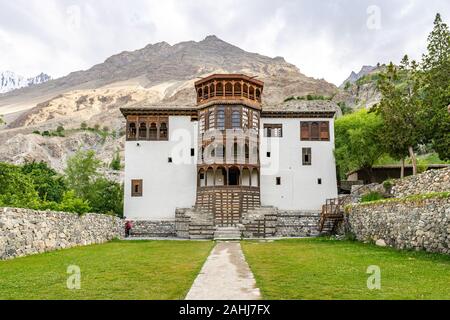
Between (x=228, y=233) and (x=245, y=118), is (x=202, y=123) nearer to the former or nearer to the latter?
(x=245, y=118)

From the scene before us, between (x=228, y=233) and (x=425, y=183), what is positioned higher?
(x=425, y=183)

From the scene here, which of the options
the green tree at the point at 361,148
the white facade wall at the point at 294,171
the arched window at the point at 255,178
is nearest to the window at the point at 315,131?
the white facade wall at the point at 294,171

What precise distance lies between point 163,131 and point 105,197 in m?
9.12

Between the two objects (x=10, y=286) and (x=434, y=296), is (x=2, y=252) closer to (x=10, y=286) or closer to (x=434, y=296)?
(x=10, y=286)

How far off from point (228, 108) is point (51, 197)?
18458 mm

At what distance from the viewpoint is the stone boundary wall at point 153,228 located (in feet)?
117

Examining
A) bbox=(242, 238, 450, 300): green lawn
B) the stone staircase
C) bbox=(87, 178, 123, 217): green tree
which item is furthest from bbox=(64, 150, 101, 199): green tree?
bbox=(242, 238, 450, 300): green lawn

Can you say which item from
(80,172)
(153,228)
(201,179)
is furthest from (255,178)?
(80,172)

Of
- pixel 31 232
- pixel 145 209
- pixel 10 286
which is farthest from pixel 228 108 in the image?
pixel 10 286

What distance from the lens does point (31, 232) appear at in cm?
1611

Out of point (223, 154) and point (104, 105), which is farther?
point (104, 105)

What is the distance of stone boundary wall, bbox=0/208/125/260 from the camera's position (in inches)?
561

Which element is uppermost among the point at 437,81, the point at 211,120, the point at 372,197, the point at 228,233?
the point at 437,81

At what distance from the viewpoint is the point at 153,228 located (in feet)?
118
